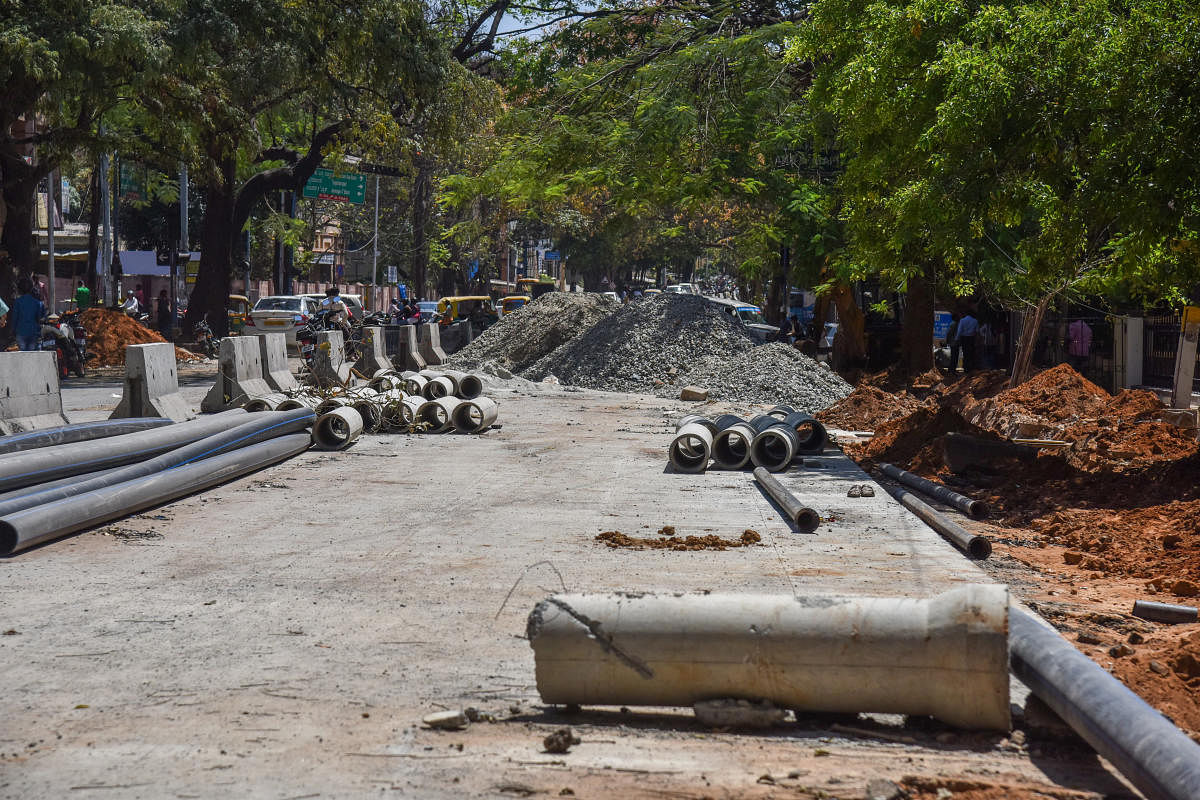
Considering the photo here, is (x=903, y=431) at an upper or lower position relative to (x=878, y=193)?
lower

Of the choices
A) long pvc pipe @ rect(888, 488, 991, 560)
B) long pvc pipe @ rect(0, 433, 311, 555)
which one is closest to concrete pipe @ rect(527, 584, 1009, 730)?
long pvc pipe @ rect(888, 488, 991, 560)

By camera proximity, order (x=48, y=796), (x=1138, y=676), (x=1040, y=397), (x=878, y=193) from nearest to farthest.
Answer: (x=48, y=796) < (x=1138, y=676) < (x=878, y=193) < (x=1040, y=397)

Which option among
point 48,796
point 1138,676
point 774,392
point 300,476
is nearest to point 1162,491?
point 1138,676

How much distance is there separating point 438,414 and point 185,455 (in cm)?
591

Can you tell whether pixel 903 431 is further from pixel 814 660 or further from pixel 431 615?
pixel 814 660

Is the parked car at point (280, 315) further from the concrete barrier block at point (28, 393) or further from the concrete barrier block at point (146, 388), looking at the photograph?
the concrete barrier block at point (28, 393)

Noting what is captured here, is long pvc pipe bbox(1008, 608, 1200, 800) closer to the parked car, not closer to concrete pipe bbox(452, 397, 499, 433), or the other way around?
concrete pipe bbox(452, 397, 499, 433)

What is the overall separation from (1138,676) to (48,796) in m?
4.03

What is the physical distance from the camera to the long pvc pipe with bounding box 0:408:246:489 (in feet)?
30.6

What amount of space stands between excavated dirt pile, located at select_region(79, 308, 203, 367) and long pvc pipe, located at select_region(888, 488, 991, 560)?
22552 mm

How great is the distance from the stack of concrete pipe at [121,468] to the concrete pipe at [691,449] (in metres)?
4.07

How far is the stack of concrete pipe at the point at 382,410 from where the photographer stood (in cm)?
1427

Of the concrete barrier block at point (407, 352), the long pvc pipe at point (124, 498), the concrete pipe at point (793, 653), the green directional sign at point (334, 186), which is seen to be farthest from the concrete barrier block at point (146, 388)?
the green directional sign at point (334, 186)

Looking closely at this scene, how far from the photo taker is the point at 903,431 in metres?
14.8
